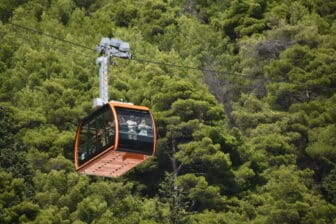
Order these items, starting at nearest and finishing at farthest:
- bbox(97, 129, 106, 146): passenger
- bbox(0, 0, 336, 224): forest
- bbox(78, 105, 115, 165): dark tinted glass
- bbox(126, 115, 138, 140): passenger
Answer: bbox(126, 115, 138, 140): passenger → bbox(78, 105, 115, 165): dark tinted glass → bbox(97, 129, 106, 146): passenger → bbox(0, 0, 336, 224): forest

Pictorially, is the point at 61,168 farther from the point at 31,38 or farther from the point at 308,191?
the point at 31,38

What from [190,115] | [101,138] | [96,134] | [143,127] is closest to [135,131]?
[143,127]

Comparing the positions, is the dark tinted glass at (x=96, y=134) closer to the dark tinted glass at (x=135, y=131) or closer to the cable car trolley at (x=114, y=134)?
the cable car trolley at (x=114, y=134)

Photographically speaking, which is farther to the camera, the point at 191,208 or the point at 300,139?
the point at 300,139

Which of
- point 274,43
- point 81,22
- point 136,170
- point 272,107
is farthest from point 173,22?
point 136,170

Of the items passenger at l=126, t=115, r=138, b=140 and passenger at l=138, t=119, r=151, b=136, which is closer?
passenger at l=126, t=115, r=138, b=140

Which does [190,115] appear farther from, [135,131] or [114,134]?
[114,134]

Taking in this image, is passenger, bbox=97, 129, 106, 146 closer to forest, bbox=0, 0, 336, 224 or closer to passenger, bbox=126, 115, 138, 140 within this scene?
passenger, bbox=126, 115, 138, 140

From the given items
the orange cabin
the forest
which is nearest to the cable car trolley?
the orange cabin
